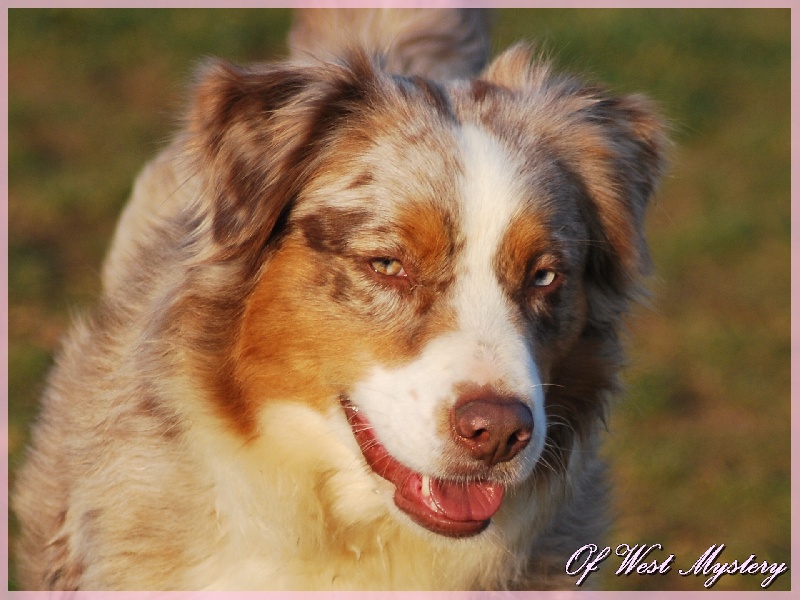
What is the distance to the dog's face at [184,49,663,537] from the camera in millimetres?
3531

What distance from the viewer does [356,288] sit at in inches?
147

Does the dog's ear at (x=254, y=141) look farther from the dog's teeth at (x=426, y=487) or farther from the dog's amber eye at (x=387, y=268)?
the dog's teeth at (x=426, y=487)

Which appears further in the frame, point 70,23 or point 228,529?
point 70,23

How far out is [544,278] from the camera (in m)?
3.89

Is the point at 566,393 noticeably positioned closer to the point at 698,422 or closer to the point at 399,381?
the point at 399,381

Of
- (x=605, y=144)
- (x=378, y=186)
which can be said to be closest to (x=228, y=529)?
(x=378, y=186)

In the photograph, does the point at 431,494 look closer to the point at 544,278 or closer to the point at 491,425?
the point at 491,425

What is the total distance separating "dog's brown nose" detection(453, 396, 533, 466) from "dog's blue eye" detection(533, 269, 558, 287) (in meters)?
0.57

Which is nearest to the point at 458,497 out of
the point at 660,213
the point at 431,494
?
the point at 431,494

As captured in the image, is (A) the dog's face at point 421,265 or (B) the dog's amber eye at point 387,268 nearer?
(A) the dog's face at point 421,265

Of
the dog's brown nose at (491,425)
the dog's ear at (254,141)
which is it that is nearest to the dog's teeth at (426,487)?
the dog's brown nose at (491,425)

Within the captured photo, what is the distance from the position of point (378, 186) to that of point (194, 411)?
3.02ft

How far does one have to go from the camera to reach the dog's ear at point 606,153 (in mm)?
4219

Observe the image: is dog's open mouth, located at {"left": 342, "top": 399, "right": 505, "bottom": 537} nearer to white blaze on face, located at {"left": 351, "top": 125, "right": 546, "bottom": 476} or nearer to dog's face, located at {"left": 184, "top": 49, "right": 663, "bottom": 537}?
dog's face, located at {"left": 184, "top": 49, "right": 663, "bottom": 537}
